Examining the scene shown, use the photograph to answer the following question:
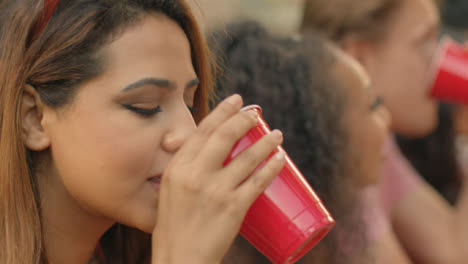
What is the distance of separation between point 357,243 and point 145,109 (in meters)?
0.98

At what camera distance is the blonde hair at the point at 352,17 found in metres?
2.16

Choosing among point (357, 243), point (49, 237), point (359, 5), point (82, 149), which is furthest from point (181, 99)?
point (359, 5)

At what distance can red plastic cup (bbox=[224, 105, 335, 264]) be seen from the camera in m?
0.92

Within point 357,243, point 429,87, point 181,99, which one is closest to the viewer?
point 181,99

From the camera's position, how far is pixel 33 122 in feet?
3.27

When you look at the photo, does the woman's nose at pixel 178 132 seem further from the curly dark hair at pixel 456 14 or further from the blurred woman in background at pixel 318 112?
the curly dark hair at pixel 456 14

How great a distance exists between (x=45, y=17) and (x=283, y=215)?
54 centimetres

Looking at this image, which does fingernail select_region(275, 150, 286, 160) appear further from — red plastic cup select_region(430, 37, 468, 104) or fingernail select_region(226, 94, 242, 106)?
red plastic cup select_region(430, 37, 468, 104)

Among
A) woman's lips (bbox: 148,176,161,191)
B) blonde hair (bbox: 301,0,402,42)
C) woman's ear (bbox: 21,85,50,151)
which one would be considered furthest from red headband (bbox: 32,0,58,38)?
blonde hair (bbox: 301,0,402,42)

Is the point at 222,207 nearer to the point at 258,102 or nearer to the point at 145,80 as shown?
the point at 145,80

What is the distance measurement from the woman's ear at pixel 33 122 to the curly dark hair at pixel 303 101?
594 mm

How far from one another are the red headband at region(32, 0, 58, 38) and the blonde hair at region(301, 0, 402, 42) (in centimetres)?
132

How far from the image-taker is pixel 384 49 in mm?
2180

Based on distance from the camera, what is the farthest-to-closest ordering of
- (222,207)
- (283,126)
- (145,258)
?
(283,126)
(145,258)
(222,207)
